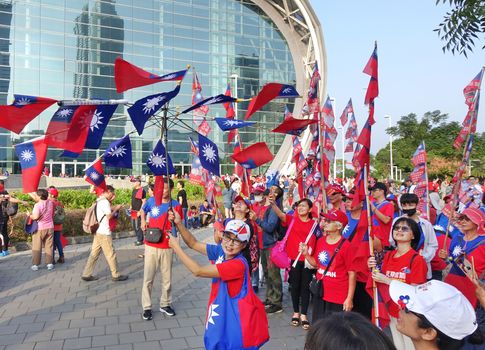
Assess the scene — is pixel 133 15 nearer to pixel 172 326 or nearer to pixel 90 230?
pixel 90 230

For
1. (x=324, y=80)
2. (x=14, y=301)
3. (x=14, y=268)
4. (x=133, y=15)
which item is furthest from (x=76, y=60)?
(x=14, y=301)

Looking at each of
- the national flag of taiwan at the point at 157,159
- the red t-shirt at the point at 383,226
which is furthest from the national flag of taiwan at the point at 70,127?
the red t-shirt at the point at 383,226

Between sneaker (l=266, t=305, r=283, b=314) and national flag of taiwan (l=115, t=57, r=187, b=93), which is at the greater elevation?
national flag of taiwan (l=115, t=57, r=187, b=93)


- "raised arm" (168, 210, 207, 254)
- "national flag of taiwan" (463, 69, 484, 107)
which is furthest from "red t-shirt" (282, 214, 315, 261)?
"national flag of taiwan" (463, 69, 484, 107)

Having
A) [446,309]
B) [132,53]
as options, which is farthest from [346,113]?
[132,53]

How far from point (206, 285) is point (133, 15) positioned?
33630 mm

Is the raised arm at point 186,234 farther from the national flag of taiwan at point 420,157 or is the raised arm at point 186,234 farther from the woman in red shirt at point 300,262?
the national flag of taiwan at point 420,157

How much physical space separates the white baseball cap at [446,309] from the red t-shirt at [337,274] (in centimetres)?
235

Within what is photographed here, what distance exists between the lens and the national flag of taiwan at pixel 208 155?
199 inches

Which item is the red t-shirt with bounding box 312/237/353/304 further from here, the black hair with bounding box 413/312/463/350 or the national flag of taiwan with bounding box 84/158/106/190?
the national flag of taiwan with bounding box 84/158/106/190

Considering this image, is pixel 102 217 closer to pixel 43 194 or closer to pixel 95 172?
pixel 43 194

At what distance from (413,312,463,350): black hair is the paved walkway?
3129mm

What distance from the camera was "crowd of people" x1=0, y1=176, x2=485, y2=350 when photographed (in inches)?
64.1

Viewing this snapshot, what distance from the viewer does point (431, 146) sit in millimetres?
28219
